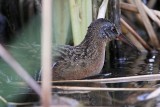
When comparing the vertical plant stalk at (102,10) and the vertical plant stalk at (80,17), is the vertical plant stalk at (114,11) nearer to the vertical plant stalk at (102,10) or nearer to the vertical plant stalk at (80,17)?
the vertical plant stalk at (102,10)

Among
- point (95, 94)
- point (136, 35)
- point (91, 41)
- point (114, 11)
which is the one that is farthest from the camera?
point (136, 35)

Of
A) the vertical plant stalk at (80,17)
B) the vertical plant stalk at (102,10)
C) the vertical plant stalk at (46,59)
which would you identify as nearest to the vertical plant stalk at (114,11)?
the vertical plant stalk at (102,10)

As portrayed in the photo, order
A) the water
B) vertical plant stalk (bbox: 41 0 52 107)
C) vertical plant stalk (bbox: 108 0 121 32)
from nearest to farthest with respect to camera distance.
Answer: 1. vertical plant stalk (bbox: 41 0 52 107)
2. the water
3. vertical plant stalk (bbox: 108 0 121 32)

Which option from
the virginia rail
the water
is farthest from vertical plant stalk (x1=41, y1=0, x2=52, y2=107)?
the virginia rail

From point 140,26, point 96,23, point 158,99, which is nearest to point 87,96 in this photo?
point 158,99

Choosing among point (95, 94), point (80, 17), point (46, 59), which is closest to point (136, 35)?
point (80, 17)

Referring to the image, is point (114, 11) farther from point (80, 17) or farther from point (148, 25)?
point (148, 25)

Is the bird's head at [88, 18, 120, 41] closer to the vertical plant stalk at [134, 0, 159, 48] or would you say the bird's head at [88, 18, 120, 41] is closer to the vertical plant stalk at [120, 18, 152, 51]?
the vertical plant stalk at [120, 18, 152, 51]

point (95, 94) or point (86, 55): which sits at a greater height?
point (86, 55)

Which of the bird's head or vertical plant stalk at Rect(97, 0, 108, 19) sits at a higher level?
vertical plant stalk at Rect(97, 0, 108, 19)
